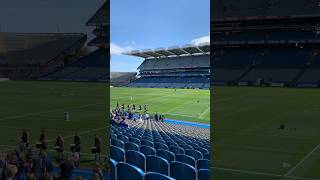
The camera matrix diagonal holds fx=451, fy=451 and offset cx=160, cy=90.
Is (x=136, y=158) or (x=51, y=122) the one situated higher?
(x=136, y=158)

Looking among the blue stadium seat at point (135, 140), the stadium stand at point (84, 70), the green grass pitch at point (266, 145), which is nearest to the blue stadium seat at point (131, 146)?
→ the blue stadium seat at point (135, 140)

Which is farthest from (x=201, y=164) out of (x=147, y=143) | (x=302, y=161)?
(x=302, y=161)

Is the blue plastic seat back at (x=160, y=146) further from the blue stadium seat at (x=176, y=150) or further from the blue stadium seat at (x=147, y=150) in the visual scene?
the blue stadium seat at (x=147, y=150)

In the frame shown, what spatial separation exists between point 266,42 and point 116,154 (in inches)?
2557

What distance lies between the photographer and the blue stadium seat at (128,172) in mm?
6307

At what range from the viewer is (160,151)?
8.37 meters

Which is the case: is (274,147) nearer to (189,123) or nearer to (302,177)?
(302,177)

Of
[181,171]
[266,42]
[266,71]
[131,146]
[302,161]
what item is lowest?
[302,161]

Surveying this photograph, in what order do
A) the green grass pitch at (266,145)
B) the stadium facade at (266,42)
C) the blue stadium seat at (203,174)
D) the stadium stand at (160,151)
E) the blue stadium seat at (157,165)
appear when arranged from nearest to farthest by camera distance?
1. the blue stadium seat at (203,174)
2. the stadium stand at (160,151)
3. the blue stadium seat at (157,165)
4. the green grass pitch at (266,145)
5. the stadium facade at (266,42)

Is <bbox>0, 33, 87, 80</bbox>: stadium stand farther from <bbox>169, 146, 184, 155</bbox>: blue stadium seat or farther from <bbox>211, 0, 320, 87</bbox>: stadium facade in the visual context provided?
<bbox>169, 146, 184, 155</bbox>: blue stadium seat

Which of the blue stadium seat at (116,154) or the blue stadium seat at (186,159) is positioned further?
the blue stadium seat at (186,159)

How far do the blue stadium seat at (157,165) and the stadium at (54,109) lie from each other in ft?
2.64

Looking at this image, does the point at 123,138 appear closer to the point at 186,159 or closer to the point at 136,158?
the point at 136,158

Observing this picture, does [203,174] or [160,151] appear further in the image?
[160,151]
